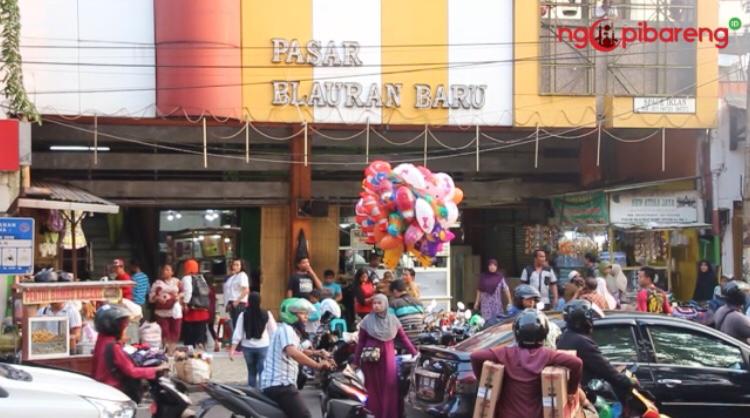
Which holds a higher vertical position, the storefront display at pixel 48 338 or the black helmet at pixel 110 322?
the black helmet at pixel 110 322

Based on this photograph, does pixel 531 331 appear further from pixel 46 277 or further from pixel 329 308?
pixel 329 308

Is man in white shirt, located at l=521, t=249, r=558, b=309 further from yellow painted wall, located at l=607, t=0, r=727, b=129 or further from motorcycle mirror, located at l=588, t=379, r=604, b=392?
motorcycle mirror, located at l=588, t=379, r=604, b=392

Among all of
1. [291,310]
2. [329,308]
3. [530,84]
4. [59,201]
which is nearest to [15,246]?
[59,201]

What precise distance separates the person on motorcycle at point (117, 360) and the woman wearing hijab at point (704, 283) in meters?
12.7

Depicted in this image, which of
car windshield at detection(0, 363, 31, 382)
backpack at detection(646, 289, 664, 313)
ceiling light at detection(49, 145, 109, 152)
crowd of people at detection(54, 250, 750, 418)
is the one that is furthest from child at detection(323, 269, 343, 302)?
car windshield at detection(0, 363, 31, 382)

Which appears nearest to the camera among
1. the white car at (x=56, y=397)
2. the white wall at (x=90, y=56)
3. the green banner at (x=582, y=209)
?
the white car at (x=56, y=397)

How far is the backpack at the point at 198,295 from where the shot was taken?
15758 millimetres

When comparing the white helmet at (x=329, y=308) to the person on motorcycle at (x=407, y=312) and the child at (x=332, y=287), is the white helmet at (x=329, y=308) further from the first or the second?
the person on motorcycle at (x=407, y=312)

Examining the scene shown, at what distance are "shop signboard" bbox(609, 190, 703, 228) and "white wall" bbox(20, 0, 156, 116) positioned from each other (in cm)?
940

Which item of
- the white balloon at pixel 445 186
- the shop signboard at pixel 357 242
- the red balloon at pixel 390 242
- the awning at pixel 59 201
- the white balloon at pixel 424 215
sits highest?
the white balloon at pixel 445 186

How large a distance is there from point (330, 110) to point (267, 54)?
1.57 meters

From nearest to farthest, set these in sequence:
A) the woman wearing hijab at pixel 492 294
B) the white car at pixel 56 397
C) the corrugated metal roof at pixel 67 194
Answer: the white car at pixel 56 397
the corrugated metal roof at pixel 67 194
the woman wearing hijab at pixel 492 294

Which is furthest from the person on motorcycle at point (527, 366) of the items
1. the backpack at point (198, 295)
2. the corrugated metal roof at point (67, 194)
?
the corrugated metal roof at point (67, 194)

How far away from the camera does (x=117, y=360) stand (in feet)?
25.5
